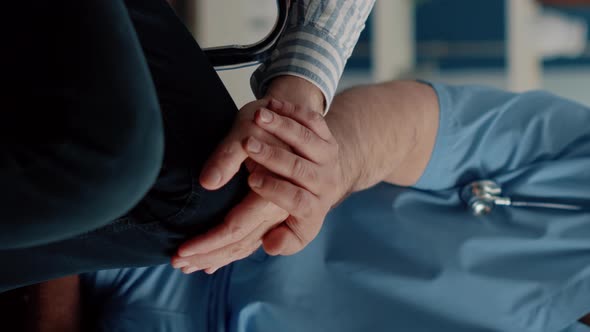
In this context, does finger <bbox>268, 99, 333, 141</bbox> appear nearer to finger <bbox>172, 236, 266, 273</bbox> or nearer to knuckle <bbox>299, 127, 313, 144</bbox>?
knuckle <bbox>299, 127, 313, 144</bbox>

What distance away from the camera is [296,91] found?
590mm


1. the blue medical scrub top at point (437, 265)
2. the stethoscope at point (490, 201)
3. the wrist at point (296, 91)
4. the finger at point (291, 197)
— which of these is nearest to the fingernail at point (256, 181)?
the finger at point (291, 197)

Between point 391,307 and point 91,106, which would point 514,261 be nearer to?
point 391,307

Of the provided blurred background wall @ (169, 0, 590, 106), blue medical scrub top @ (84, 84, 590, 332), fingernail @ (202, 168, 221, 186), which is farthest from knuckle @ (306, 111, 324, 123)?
blurred background wall @ (169, 0, 590, 106)

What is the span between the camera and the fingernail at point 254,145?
1.54ft

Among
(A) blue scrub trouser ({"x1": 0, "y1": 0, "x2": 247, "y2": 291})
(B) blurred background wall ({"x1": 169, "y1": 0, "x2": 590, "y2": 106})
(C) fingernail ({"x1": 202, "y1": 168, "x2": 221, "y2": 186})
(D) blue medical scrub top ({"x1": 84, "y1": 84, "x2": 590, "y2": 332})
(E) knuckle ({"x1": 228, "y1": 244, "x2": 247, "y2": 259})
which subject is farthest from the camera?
(B) blurred background wall ({"x1": 169, "y1": 0, "x2": 590, "y2": 106})

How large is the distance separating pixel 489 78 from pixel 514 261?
1.75 m

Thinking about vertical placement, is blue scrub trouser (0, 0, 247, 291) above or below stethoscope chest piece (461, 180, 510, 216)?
above

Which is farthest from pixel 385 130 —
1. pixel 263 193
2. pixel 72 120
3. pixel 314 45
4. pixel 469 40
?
pixel 469 40

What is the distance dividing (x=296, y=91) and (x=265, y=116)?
0.11 m

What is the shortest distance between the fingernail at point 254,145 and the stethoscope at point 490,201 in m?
0.41

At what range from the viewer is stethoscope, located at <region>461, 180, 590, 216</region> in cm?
79

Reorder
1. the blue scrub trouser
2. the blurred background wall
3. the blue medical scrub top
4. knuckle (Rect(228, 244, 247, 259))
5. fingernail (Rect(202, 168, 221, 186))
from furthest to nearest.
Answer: the blurred background wall < the blue medical scrub top < knuckle (Rect(228, 244, 247, 259)) < fingernail (Rect(202, 168, 221, 186)) < the blue scrub trouser

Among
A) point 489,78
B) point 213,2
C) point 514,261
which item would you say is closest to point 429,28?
point 489,78
